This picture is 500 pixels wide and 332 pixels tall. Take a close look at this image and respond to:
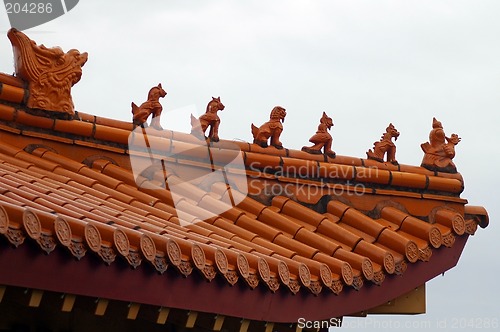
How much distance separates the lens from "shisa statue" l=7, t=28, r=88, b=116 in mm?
7020

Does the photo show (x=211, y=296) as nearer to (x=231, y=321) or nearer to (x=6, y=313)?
(x=231, y=321)

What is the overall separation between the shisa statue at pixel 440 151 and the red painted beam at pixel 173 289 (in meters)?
1.49

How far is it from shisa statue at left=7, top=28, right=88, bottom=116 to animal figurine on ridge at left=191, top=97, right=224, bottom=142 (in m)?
1.00

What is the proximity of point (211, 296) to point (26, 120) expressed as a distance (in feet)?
7.29

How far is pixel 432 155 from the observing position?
875cm

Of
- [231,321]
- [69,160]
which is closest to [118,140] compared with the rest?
[69,160]

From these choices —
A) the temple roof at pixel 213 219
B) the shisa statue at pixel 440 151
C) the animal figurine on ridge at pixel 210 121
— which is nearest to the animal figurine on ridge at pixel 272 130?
the temple roof at pixel 213 219

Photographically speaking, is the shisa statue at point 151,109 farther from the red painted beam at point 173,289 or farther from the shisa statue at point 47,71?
the red painted beam at point 173,289

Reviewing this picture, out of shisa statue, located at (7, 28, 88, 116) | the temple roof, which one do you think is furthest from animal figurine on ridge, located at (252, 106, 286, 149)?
shisa statue, located at (7, 28, 88, 116)

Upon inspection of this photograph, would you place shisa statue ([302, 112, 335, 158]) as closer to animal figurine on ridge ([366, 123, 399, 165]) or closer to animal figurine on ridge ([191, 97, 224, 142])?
animal figurine on ridge ([366, 123, 399, 165])

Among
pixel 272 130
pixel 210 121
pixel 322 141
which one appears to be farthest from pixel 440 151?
pixel 210 121

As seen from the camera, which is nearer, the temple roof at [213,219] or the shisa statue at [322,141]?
the temple roof at [213,219]

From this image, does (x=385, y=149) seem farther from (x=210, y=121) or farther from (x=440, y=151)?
(x=210, y=121)

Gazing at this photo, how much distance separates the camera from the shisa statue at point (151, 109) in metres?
7.67
